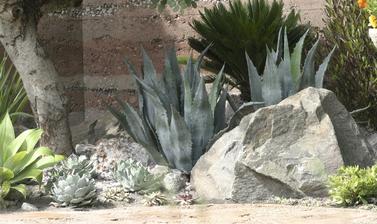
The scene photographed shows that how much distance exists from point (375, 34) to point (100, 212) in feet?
8.55

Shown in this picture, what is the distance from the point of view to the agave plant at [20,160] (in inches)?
226

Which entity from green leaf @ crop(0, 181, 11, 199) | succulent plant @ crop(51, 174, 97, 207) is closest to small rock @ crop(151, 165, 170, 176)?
succulent plant @ crop(51, 174, 97, 207)

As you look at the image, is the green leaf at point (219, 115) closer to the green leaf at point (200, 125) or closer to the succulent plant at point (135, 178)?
the green leaf at point (200, 125)

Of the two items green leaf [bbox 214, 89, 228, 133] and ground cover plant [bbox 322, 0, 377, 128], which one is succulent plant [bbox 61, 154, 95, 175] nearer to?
green leaf [bbox 214, 89, 228, 133]

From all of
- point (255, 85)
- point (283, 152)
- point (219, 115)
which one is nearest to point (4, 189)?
point (219, 115)

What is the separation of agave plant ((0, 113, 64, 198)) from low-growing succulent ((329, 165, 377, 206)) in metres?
1.85

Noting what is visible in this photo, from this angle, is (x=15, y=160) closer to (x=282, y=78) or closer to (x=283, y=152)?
(x=283, y=152)

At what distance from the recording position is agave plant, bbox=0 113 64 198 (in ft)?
18.8

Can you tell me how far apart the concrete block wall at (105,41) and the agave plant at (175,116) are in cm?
181

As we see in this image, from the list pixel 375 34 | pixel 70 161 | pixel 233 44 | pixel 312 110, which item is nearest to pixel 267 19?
pixel 233 44

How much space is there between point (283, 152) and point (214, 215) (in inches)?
34.1

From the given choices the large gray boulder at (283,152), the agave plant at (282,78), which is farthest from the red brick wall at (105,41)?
the large gray boulder at (283,152)

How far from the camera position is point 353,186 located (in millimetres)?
5359

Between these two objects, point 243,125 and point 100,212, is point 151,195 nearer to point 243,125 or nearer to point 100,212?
point 100,212
